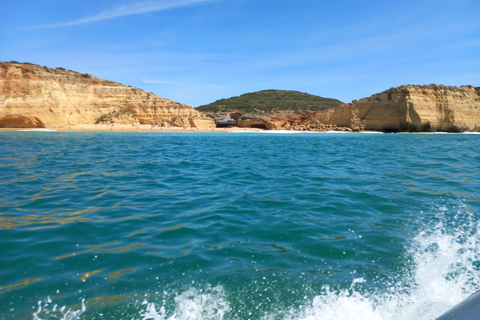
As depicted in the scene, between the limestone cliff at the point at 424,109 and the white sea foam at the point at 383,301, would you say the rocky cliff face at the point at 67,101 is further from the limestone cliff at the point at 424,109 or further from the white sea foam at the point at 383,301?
the white sea foam at the point at 383,301

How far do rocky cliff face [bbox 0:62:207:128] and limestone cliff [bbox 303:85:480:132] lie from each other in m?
38.3


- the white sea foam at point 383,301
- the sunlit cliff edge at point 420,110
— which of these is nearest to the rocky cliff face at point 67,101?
the sunlit cliff edge at point 420,110

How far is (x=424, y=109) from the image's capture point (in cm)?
5297

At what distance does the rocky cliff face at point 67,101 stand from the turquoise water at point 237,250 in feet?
157

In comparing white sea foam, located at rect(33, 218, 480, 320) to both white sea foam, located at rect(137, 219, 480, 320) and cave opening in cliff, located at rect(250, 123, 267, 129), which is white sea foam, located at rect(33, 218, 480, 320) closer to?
white sea foam, located at rect(137, 219, 480, 320)

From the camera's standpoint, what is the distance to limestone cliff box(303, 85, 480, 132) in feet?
174

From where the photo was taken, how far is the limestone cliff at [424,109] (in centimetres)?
5316

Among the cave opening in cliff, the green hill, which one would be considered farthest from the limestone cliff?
the green hill

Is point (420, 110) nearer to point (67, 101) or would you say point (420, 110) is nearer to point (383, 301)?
point (383, 301)

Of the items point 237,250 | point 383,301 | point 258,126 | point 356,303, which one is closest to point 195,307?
point 237,250

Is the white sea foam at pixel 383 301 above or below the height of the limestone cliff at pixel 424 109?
below

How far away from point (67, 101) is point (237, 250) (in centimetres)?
5628

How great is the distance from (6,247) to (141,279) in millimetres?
2443

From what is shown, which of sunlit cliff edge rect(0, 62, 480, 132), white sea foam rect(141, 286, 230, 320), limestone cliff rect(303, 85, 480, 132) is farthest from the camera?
limestone cliff rect(303, 85, 480, 132)
